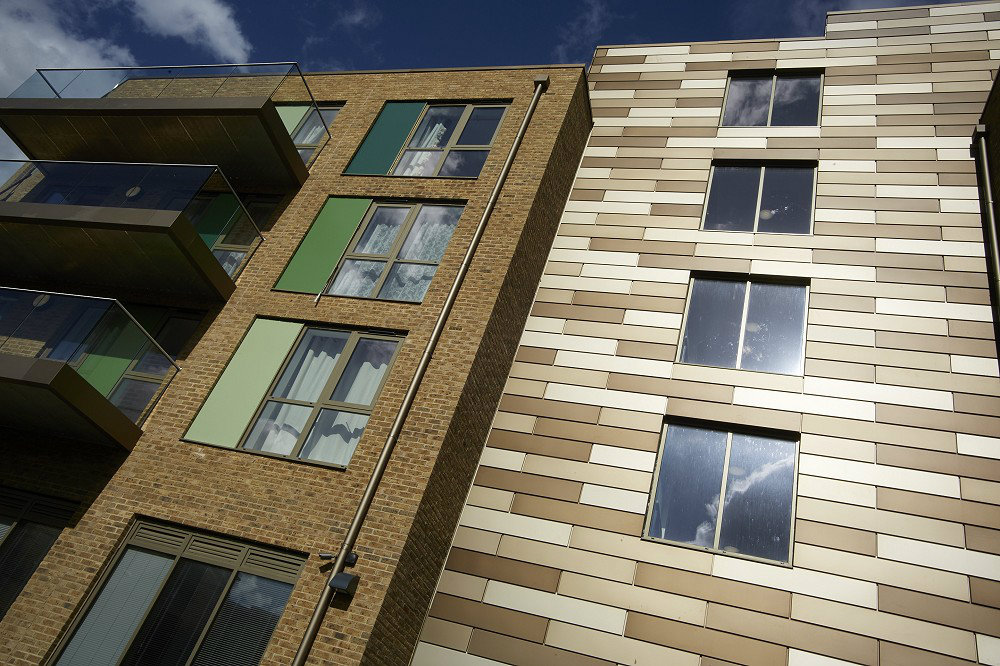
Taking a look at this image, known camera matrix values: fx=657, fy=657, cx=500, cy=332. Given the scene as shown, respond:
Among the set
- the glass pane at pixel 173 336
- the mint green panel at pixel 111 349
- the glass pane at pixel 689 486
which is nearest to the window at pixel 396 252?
the glass pane at pixel 173 336

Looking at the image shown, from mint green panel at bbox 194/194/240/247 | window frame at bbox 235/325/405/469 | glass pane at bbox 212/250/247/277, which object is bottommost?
window frame at bbox 235/325/405/469

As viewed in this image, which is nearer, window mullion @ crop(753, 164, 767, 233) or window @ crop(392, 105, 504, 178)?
window mullion @ crop(753, 164, 767, 233)

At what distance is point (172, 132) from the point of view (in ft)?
41.5

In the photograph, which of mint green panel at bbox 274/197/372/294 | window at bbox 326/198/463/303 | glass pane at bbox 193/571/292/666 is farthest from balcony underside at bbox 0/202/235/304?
glass pane at bbox 193/571/292/666

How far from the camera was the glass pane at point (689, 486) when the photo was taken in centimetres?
873

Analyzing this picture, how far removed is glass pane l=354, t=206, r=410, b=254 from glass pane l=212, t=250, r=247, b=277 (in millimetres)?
2085

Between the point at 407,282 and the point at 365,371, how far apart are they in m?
1.79

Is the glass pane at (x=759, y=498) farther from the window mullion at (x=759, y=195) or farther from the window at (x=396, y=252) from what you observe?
the window at (x=396, y=252)

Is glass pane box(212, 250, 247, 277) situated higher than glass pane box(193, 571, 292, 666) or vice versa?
glass pane box(212, 250, 247, 277)

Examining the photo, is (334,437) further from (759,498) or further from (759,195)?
(759,195)

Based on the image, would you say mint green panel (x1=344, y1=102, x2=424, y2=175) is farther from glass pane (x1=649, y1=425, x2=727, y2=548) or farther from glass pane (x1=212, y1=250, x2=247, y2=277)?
glass pane (x1=649, y1=425, x2=727, y2=548)

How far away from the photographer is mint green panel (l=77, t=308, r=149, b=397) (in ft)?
29.2

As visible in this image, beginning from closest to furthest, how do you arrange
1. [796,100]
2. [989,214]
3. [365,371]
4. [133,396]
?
1. [133,396]
2. [365,371]
3. [989,214]
4. [796,100]

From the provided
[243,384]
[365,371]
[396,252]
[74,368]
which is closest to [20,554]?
[74,368]
